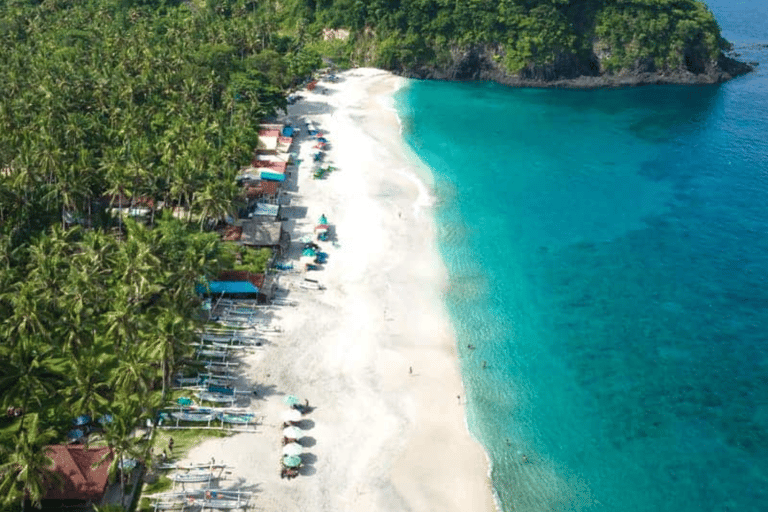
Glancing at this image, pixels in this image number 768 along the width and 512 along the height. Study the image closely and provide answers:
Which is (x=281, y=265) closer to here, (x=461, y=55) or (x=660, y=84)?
(x=461, y=55)

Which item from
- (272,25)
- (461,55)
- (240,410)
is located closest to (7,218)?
(240,410)

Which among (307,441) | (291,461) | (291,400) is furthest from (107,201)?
(291,461)

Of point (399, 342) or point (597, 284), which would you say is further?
point (597, 284)

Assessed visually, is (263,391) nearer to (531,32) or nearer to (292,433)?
(292,433)

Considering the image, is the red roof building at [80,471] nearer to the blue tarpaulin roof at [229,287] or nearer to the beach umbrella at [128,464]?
the beach umbrella at [128,464]

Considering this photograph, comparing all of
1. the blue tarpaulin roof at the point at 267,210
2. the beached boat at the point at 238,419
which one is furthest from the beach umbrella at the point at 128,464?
the blue tarpaulin roof at the point at 267,210

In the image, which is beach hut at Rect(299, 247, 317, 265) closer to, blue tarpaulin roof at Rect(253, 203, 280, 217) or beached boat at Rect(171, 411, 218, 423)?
blue tarpaulin roof at Rect(253, 203, 280, 217)
